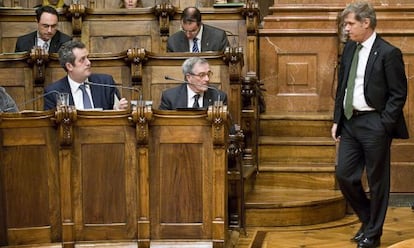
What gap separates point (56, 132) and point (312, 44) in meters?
1.95

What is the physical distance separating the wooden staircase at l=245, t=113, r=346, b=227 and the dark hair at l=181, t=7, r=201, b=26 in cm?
63

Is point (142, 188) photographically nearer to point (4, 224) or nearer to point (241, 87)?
point (4, 224)

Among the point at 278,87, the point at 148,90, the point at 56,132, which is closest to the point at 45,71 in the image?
the point at 148,90

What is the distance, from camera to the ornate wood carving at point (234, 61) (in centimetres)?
389

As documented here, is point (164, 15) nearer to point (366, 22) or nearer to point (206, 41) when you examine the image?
point (206, 41)

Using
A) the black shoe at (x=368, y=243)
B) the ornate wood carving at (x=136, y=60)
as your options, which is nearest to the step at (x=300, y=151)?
the ornate wood carving at (x=136, y=60)

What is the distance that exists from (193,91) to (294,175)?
762 mm

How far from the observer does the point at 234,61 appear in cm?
390

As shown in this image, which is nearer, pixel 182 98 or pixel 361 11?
pixel 361 11

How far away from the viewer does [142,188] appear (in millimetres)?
3188

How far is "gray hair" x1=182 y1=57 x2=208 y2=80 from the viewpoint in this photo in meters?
3.62

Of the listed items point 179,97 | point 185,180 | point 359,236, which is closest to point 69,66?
point 179,97

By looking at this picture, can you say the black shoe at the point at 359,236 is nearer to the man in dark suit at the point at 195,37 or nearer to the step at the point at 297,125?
the step at the point at 297,125

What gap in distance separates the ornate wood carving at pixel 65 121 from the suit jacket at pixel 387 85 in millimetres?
1117
